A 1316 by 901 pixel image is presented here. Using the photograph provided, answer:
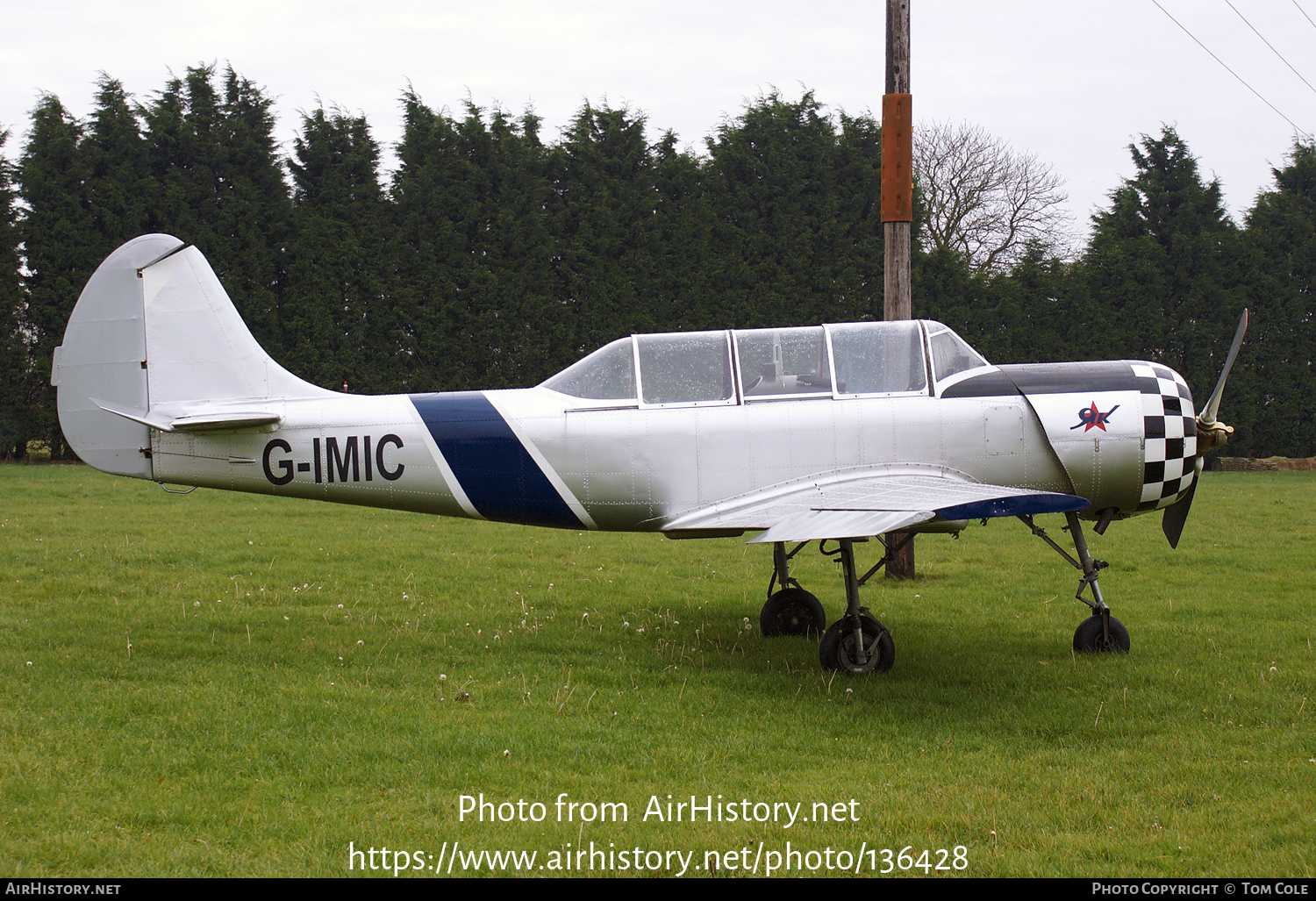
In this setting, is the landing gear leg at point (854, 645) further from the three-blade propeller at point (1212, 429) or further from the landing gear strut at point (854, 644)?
the three-blade propeller at point (1212, 429)

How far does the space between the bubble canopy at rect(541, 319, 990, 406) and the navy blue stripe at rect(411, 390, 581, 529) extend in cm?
61

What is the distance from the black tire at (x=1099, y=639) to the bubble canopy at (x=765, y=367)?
2.11m

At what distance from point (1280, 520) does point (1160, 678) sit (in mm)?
9905

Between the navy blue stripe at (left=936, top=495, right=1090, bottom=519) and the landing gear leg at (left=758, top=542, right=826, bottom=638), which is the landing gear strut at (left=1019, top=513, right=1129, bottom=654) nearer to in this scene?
the navy blue stripe at (left=936, top=495, right=1090, bottom=519)

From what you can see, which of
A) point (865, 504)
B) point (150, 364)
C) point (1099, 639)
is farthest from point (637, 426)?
point (1099, 639)

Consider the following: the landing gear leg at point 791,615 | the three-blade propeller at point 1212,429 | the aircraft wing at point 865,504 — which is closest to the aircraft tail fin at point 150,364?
the aircraft wing at point 865,504

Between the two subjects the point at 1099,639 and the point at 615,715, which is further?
the point at 1099,639

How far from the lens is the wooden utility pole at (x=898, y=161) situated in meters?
10.5

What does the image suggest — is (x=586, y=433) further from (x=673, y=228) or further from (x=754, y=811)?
(x=673, y=228)

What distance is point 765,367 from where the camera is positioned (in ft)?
25.5

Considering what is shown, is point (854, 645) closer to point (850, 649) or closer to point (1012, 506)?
point (850, 649)

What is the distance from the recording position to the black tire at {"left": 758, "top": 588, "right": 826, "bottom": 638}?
8.45m

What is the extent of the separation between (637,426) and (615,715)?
2.37 meters

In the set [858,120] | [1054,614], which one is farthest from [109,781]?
[858,120]
